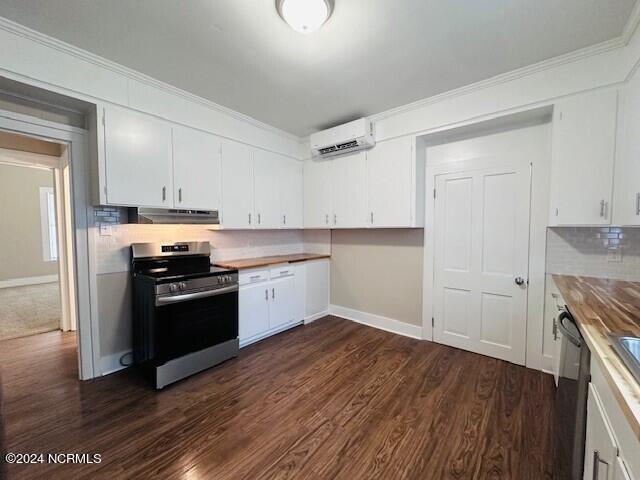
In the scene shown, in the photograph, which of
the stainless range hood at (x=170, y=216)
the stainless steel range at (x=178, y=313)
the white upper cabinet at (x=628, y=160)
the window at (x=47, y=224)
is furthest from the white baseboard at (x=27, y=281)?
the white upper cabinet at (x=628, y=160)

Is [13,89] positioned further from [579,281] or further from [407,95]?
[579,281]

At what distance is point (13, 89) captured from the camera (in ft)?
6.44

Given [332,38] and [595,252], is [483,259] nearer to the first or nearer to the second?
[595,252]

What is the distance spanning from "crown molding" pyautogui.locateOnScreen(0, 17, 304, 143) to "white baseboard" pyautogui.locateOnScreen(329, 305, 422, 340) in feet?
9.40

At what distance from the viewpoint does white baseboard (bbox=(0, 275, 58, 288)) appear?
557cm

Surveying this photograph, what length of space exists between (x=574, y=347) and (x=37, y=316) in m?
5.98

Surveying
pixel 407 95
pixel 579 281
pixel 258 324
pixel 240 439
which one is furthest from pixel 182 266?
pixel 579 281

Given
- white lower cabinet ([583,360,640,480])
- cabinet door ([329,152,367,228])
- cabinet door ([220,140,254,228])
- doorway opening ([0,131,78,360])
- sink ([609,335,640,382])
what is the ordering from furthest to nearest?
cabinet door ([329,152,367,228])
doorway opening ([0,131,78,360])
cabinet door ([220,140,254,228])
sink ([609,335,640,382])
white lower cabinet ([583,360,640,480])

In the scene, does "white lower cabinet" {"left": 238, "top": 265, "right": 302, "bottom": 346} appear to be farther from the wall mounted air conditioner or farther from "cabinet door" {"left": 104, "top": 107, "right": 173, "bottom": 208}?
the wall mounted air conditioner

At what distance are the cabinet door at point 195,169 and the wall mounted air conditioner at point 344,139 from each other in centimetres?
125

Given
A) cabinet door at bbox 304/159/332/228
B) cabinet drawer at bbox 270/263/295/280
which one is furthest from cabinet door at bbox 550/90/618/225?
cabinet drawer at bbox 270/263/295/280

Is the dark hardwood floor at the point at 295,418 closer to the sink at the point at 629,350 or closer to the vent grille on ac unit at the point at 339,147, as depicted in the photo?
the sink at the point at 629,350

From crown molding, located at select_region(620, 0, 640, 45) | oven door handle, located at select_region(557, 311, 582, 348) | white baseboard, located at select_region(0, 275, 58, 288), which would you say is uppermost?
crown molding, located at select_region(620, 0, 640, 45)

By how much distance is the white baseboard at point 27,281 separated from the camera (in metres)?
5.57
